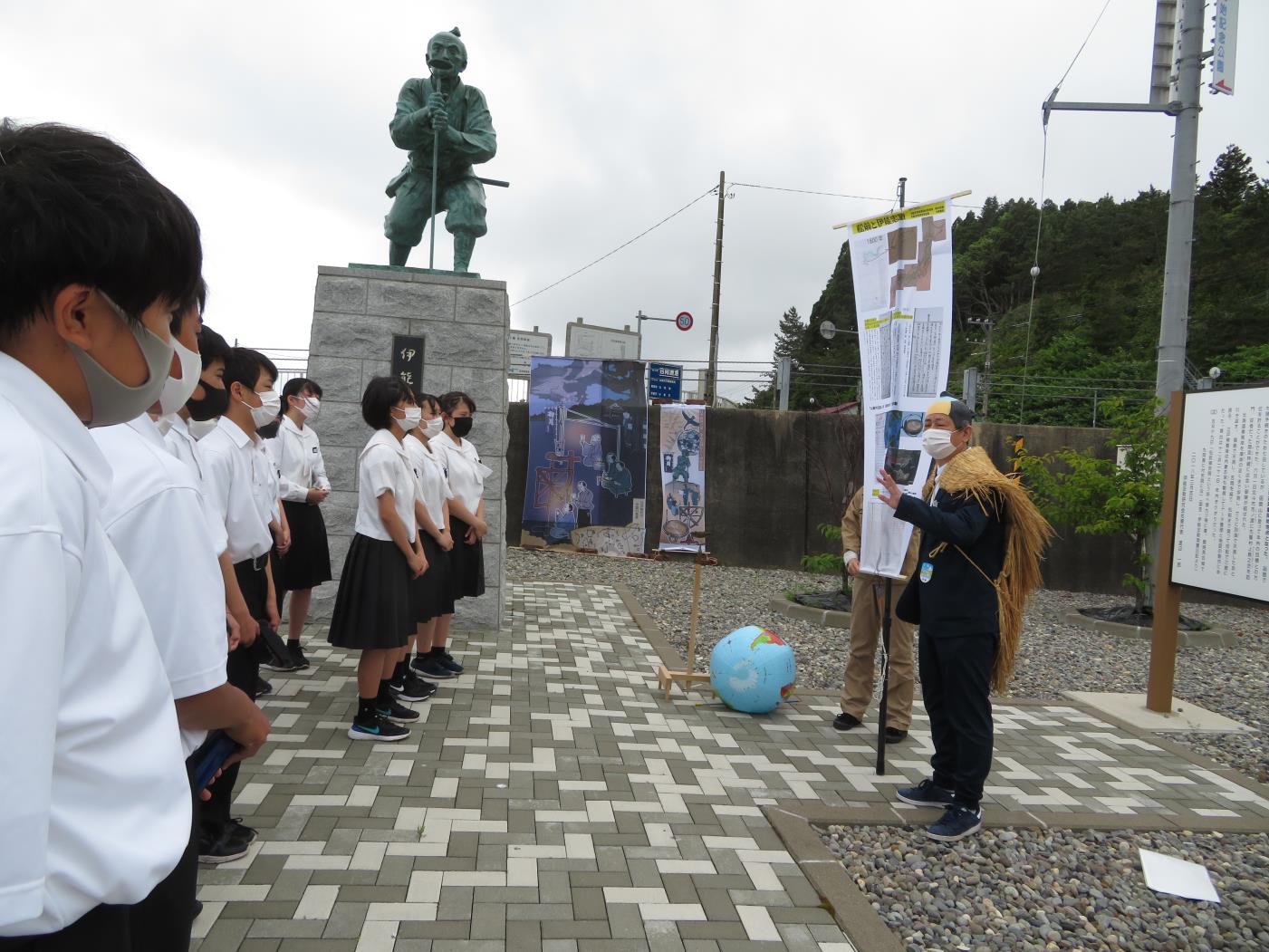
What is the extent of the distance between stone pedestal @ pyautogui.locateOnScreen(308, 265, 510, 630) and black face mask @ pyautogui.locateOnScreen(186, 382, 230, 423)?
162 inches

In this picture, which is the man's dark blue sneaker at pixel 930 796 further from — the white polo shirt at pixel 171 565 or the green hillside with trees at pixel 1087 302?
the green hillside with trees at pixel 1087 302

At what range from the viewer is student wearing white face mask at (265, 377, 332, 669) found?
19.0 ft

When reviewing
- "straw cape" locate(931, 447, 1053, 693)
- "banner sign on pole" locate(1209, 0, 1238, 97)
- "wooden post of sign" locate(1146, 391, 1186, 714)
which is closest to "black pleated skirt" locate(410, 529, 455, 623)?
"straw cape" locate(931, 447, 1053, 693)

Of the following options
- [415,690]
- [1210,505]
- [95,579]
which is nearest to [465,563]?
[415,690]

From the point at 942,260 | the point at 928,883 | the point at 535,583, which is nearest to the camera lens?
the point at 928,883

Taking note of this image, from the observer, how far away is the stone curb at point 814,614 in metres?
8.54

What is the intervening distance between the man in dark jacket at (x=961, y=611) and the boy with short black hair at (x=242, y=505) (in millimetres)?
2728

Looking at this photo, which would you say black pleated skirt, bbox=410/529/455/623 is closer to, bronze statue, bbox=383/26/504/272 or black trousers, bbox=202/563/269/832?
black trousers, bbox=202/563/269/832

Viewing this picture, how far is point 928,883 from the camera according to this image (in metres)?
3.32

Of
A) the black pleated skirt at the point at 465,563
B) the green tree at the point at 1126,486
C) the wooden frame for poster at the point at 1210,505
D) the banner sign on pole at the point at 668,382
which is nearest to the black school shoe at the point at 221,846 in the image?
the black pleated skirt at the point at 465,563

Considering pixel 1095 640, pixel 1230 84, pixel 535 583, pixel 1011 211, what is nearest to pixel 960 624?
pixel 1095 640

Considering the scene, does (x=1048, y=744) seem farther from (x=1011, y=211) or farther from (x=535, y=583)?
(x=1011, y=211)

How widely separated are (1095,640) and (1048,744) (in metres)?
4.01

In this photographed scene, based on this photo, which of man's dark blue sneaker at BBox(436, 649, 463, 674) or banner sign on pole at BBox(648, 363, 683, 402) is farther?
banner sign on pole at BBox(648, 363, 683, 402)
